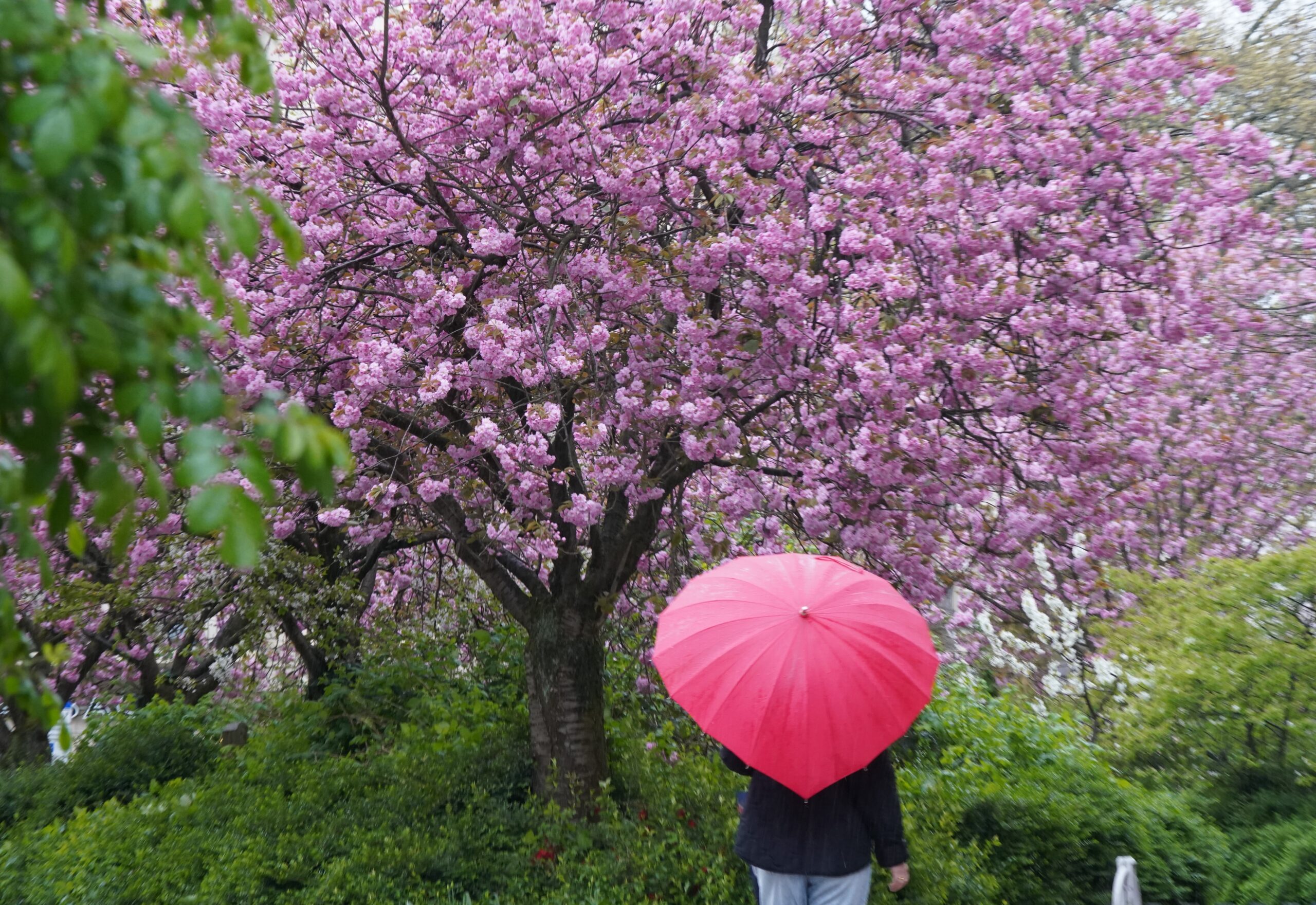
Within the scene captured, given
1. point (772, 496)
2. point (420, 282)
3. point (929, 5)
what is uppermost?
point (929, 5)

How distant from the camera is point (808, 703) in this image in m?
3.07

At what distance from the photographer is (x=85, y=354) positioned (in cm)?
142

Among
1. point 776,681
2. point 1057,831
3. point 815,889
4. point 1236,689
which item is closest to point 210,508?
point 776,681

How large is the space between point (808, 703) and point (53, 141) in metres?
2.47

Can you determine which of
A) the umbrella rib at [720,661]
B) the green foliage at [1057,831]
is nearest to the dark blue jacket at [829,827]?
the umbrella rib at [720,661]

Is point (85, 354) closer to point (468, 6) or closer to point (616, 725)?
point (468, 6)

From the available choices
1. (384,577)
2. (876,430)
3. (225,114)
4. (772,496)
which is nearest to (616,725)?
(772,496)

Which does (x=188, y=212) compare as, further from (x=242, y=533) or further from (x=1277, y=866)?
(x=1277, y=866)

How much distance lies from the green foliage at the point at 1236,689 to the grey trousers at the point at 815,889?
3.78 meters

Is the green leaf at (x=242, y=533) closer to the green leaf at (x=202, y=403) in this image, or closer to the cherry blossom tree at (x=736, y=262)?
the green leaf at (x=202, y=403)

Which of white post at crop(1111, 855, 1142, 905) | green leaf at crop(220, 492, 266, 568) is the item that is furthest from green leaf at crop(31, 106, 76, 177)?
white post at crop(1111, 855, 1142, 905)

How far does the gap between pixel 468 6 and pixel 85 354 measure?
15.1 ft

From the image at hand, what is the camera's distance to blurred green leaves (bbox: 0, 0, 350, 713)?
133 cm

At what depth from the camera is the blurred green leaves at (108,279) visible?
1.33m
